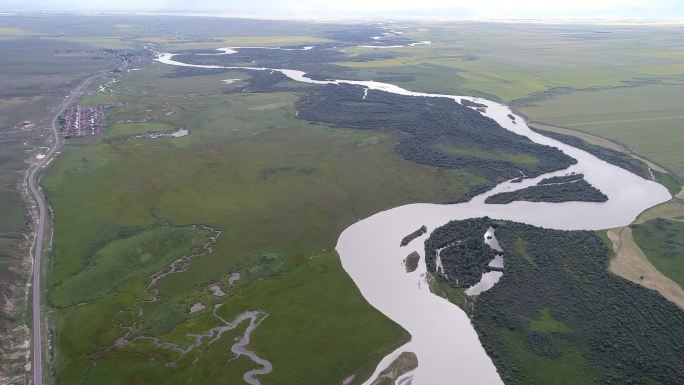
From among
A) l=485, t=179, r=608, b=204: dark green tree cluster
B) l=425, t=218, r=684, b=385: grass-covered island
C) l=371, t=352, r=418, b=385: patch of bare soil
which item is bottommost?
l=371, t=352, r=418, b=385: patch of bare soil

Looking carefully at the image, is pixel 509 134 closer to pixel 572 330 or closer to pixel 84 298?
pixel 572 330

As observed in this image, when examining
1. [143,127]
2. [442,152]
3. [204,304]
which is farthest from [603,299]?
[143,127]

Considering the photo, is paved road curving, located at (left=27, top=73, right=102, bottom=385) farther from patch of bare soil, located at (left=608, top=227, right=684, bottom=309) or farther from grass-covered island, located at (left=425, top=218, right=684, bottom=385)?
patch of bare soil, located at (left=608, top=227, right=684, bottom=309)

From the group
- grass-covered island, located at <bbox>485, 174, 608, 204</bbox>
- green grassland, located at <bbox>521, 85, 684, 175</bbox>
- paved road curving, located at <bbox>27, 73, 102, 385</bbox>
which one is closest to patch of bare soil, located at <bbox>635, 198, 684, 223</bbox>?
grass-covered island, located at <bbox>485, 174, 608, 204</bbox>

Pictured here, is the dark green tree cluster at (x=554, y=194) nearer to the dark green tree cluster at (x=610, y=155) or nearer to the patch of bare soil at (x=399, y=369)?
the dark green tree cluster at (x=610, y=155)

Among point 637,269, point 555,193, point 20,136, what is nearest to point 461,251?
point 637,269

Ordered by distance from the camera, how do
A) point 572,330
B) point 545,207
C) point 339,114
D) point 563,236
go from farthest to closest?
point 339,114 < point 545,207 < point 563,236 < point 572,330
